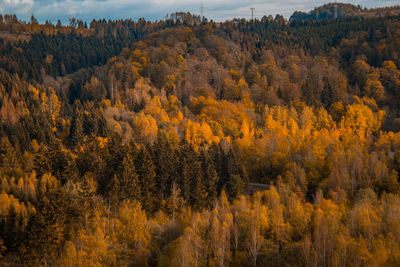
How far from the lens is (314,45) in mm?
162875

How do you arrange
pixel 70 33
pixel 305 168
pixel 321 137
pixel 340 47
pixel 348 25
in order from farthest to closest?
pixel 70 33
pixel 348 25
pixel 340 47
pixel 321 137
pixel 305 168

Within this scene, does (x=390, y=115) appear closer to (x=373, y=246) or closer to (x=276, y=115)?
(x=276, y=115)

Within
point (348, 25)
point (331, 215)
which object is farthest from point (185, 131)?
point (348, 25)

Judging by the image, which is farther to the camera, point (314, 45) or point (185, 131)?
point (314, 45)

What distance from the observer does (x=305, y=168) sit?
240 ft

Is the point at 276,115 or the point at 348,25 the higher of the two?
the point at 348,25

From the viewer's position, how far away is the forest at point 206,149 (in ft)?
142

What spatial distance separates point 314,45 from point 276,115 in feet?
219

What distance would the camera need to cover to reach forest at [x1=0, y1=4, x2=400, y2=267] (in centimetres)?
4316

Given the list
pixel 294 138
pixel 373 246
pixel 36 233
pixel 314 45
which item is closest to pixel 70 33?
pixel 314 45

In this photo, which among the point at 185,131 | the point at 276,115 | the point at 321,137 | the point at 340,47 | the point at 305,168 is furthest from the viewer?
the point at 340,47

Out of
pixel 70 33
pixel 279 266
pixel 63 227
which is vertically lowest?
pixel 279 266

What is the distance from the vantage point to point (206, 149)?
79.4m

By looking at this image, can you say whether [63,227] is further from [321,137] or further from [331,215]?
[321,137]
